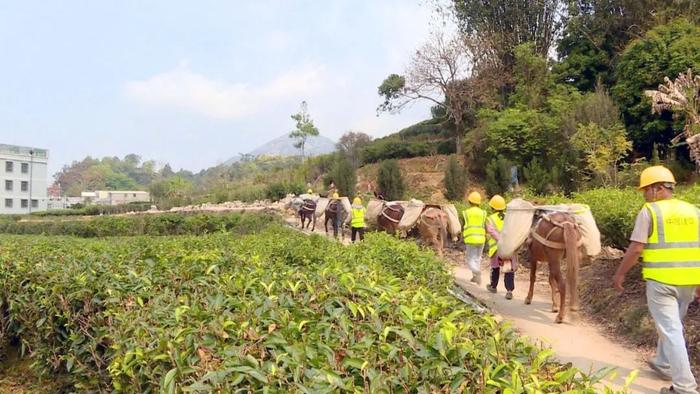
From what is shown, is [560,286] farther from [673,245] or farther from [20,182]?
[20,182]

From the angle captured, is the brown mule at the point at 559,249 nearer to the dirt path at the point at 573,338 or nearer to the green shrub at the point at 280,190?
the dirt path at the point at 573,338

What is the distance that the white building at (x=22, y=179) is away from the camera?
53.4 meters

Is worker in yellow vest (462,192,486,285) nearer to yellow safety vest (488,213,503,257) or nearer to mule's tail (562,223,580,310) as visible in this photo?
yellow safety vest (488,213,503,257)

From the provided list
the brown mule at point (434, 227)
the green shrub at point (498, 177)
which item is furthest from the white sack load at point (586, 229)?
the green shrub at point (498, 177)

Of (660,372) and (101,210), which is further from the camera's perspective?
(101,210)

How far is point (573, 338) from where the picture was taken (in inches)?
233

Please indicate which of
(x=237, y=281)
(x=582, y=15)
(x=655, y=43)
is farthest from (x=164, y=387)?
(x=582, y=15)

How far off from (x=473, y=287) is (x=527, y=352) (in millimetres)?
7040

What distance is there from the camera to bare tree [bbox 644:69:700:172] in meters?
18.9

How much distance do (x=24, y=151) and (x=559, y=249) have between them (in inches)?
2480

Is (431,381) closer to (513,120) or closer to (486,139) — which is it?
(513,120)

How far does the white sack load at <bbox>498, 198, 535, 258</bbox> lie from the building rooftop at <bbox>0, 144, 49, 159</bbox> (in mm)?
61034

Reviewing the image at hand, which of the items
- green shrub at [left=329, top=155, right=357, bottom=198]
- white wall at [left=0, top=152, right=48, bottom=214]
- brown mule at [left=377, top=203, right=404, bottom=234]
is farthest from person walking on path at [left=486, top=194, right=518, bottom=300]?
white wall at [left=0, top=152, right=48, bottom=214]


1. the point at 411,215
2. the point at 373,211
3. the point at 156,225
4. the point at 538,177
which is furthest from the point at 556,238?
the point at 538,177
